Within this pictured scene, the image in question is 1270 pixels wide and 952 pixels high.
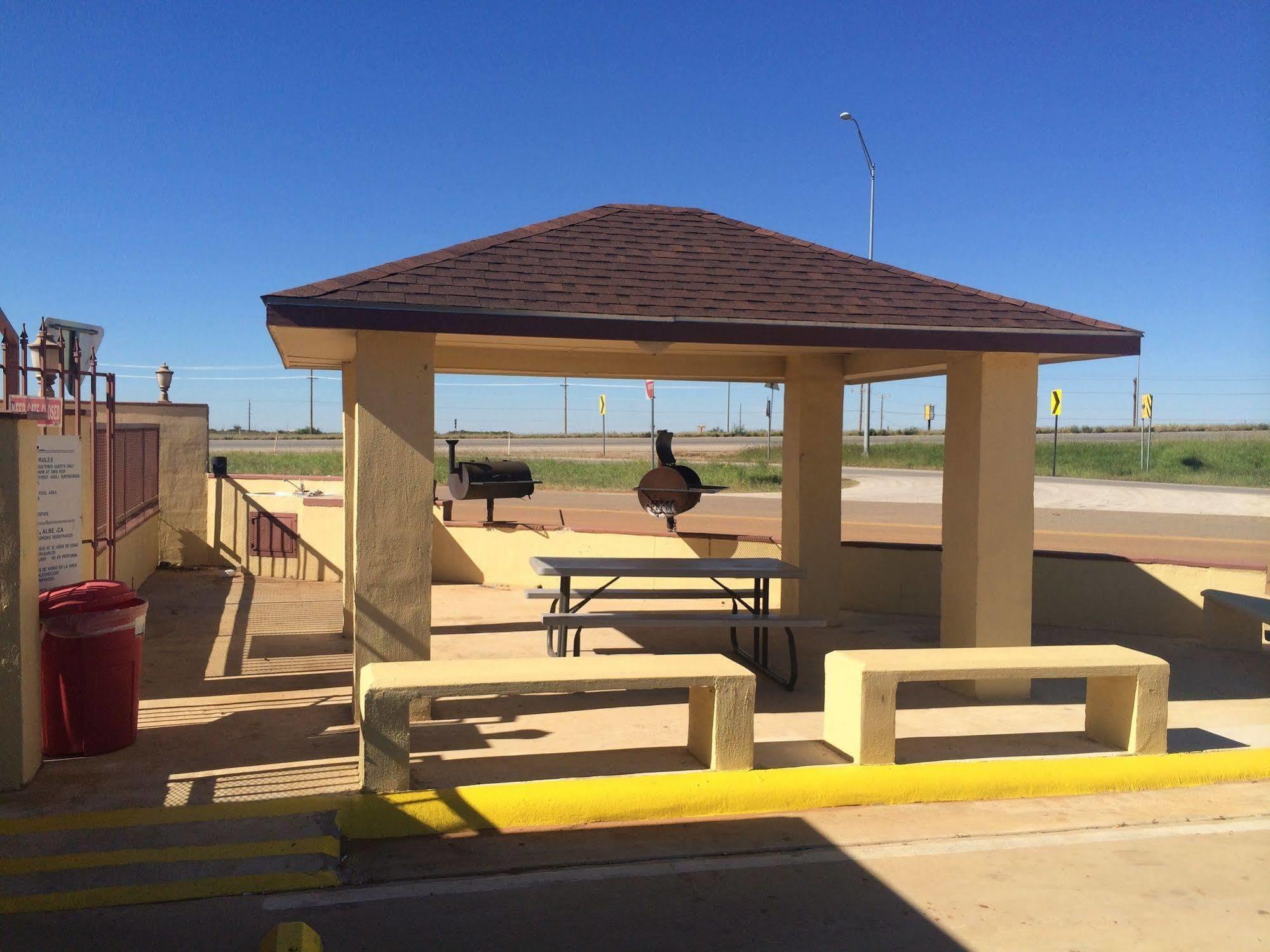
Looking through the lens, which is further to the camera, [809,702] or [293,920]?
[809,702]

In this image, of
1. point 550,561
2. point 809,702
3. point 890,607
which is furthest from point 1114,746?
point 890,607

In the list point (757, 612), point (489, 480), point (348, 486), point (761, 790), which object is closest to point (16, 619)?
point (761, 790)

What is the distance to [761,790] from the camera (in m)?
5.29

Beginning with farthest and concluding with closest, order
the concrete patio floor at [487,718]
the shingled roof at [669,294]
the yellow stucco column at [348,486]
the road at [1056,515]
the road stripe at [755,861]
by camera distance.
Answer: the road at [1056,515] < the yellow stucco column at [348,486] < the shingled roof at [669,294] < the concrete patio floor at [487,718] < the road stripe at [755,861]

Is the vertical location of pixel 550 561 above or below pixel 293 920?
above

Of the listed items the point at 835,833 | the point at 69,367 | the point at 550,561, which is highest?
the point at 69,367

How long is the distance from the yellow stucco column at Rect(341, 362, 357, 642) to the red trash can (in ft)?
10.8

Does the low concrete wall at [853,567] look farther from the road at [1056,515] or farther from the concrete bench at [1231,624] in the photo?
the road at [1056,515]

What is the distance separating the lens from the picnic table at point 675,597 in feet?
25.7

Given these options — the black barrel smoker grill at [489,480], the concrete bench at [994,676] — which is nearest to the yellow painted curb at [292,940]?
the concrete bench at [994,676]

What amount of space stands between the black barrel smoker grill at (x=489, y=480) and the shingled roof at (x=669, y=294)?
302cm

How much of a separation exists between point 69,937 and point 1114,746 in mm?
5545

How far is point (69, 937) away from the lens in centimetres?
379

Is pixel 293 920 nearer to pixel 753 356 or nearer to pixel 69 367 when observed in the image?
pixel 69 367
